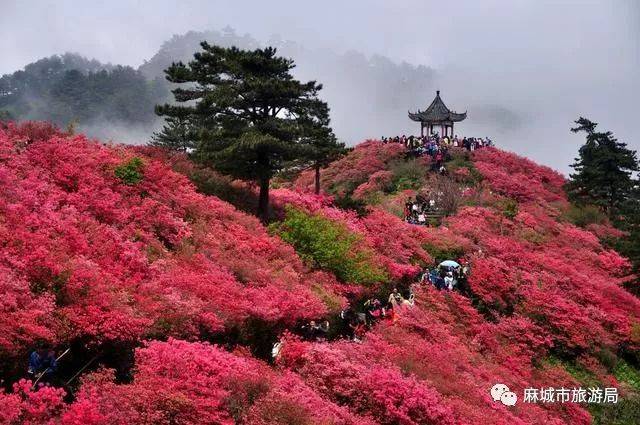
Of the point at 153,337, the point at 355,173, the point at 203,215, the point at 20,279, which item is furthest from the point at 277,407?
the point at 355,173

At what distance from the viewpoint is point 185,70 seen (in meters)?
24.9

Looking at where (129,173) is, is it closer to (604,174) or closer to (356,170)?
(356,170)

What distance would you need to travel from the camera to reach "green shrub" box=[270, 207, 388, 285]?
2312 centimetres

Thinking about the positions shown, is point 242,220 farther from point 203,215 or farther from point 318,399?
point 318,399

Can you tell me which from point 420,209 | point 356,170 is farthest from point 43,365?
point 356,170

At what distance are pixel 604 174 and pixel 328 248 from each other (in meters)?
34.3

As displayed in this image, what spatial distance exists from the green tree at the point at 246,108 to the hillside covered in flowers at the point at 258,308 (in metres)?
1.96

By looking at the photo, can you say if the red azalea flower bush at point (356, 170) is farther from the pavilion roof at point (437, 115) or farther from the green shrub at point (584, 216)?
the green shrub at point (584, 216)

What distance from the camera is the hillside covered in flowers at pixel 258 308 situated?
12.0 metres

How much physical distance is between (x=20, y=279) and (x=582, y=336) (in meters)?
22.1

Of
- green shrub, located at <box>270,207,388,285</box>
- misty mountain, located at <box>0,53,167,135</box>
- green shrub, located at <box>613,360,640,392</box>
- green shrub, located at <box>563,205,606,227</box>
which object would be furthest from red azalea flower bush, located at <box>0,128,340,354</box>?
misty mountain, located at <box>0,53,167,135</box>

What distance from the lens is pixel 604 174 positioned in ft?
157

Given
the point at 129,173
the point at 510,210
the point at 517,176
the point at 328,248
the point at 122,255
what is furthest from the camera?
the point at 517,176

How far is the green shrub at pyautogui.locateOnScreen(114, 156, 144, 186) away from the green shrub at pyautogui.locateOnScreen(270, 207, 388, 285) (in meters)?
5.83
